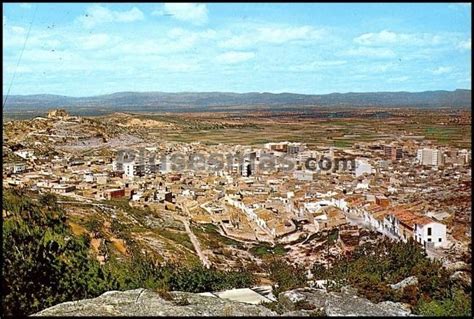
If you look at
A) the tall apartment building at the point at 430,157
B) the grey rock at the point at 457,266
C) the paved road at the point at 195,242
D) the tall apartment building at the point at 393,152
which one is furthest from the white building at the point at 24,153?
the grey rock at the point at 457,266

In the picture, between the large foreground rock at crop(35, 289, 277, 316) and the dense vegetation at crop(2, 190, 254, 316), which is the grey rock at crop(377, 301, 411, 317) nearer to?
the large foreground rock at crop(35, 289, 277, 316)

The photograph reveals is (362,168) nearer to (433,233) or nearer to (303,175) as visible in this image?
(303,175)

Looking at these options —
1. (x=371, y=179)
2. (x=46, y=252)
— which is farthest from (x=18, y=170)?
(x=371, y=179)

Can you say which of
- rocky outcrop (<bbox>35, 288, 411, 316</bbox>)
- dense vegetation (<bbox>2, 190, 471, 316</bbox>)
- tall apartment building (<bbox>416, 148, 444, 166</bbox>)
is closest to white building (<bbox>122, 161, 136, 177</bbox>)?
dense vegetation (<bbox>2, 190, 471, 316</bbox>)

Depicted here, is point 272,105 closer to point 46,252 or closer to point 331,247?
point 331,247

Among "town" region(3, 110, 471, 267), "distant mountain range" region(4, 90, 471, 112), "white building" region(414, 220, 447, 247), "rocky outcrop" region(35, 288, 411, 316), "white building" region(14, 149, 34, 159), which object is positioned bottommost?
"rocky outcrop" region(35, 288, 411, 316)
